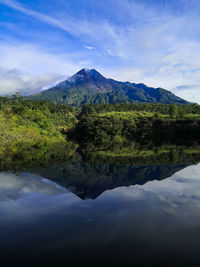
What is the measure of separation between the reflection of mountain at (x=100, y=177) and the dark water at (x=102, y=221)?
0.30ft

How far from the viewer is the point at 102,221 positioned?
1095cm

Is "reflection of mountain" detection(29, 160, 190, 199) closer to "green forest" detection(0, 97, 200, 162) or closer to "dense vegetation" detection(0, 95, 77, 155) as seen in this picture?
"dense vegetation" detection(0, 95, 77, 155)

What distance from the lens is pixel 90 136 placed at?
96.4m

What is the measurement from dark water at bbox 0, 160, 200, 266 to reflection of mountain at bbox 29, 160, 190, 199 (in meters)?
0.09

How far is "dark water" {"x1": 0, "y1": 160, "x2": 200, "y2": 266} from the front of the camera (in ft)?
26.1

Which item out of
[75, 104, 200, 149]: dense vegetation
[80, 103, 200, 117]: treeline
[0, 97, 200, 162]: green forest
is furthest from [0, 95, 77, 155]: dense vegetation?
[80, 103, 200, 117]: treeline

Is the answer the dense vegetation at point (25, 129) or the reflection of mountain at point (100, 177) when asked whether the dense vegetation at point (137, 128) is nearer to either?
the dense vegetation at point (25, 129)

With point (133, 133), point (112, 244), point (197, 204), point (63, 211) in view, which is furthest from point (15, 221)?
point (133, 133)

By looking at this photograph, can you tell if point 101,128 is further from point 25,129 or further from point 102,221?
point 102,221

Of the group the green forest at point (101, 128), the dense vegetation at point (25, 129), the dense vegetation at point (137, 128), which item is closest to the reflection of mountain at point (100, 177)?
the dense vegetation at point (25, 129)

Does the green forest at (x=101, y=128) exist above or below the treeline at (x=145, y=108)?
below

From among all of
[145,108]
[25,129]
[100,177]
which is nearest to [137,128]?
[145,108]

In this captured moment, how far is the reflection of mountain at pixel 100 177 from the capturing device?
1756 cm

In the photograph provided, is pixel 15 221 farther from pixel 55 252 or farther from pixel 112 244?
pixel 112 244
